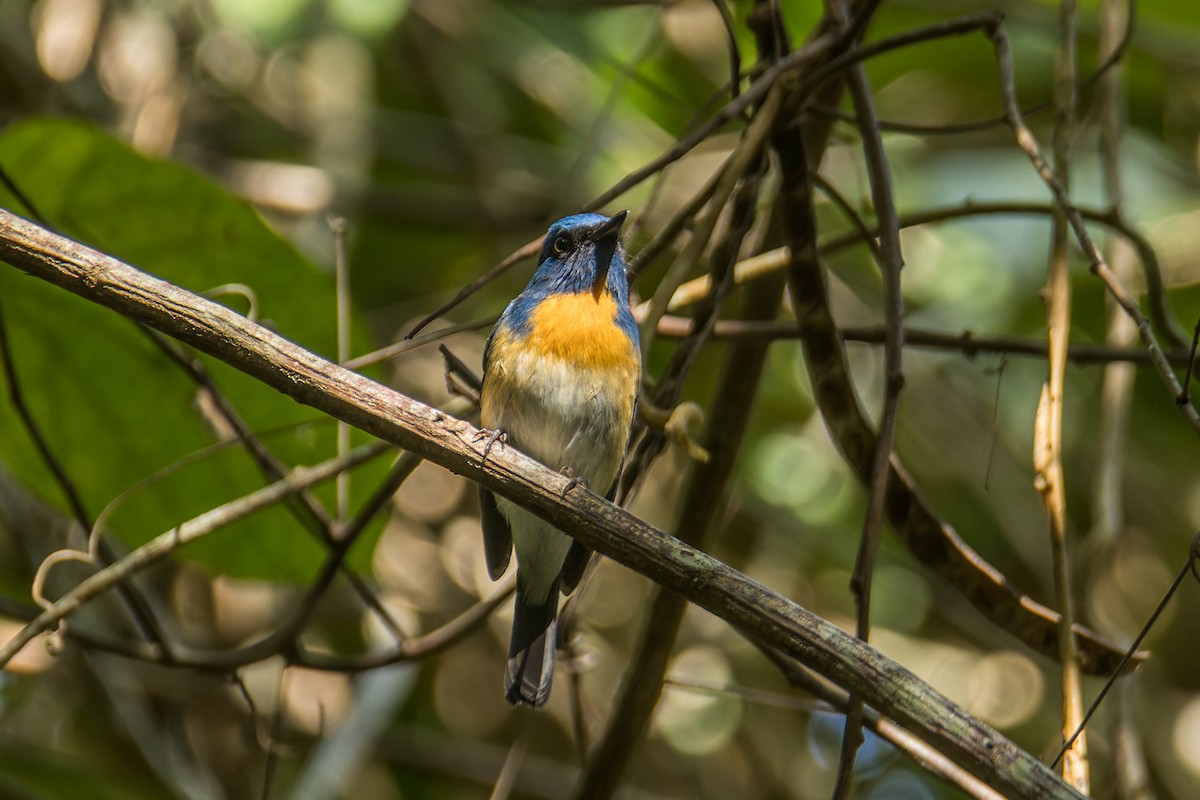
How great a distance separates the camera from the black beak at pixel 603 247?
336 cm

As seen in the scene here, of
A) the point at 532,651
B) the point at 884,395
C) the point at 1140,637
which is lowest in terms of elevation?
the point at 1140,637

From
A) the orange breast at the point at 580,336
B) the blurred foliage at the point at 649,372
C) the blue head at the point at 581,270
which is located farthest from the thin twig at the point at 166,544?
the blurred foliage at the point at 649,372

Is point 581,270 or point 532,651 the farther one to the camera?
point 581,270

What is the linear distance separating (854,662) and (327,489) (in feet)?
6.52

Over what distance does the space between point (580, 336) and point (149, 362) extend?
1208mm

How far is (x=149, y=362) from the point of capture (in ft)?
11.0

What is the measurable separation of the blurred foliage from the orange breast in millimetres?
678

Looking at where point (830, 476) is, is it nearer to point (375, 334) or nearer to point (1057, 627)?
point (375, 334)

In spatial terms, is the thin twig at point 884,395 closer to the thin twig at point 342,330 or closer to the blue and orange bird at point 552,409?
the blue and orange bird at point 552,409

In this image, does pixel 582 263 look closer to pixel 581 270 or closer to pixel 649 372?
pixel 581 270

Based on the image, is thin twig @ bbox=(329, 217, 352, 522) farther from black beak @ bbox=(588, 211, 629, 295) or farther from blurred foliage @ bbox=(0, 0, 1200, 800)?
blurred foliage @ bbox=(0, 0, 1200, 800)

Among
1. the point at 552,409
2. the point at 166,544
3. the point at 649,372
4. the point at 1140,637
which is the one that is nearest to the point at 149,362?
the point at 166,544

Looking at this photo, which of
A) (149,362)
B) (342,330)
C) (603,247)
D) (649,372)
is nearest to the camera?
(342,330)

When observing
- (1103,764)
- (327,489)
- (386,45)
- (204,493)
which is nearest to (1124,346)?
(1103,764)
